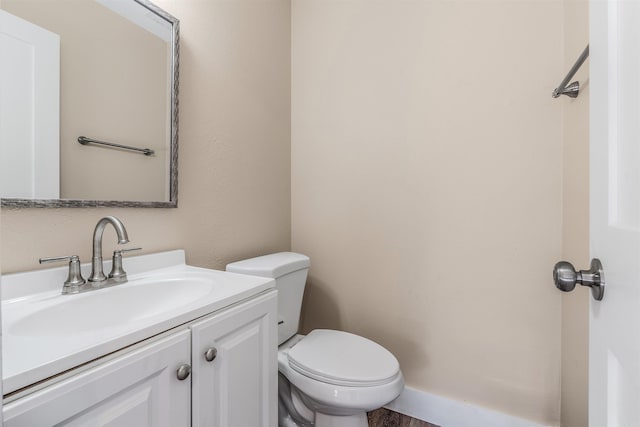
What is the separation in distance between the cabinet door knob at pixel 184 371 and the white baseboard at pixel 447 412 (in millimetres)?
1190

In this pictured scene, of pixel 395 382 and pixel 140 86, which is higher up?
pixel 140 86

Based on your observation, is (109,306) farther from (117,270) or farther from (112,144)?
(112,144)

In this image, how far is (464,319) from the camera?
1.37 meters

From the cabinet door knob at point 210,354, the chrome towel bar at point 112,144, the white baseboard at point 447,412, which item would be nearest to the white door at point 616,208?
the cabinet door knob at point 210,354

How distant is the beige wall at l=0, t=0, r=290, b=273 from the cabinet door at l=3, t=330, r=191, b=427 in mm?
484

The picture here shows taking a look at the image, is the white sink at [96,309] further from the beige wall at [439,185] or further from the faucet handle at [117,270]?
the beige wall at [439,185]

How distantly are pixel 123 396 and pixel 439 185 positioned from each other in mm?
1332

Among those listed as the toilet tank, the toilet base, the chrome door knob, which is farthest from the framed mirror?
the chrome door knob

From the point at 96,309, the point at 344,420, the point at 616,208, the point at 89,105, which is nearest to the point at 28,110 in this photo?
the point at 89,105

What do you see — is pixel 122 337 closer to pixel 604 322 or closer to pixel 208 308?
pixel 208 308

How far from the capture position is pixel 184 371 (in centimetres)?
67

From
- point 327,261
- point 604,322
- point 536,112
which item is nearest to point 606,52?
point 604,322

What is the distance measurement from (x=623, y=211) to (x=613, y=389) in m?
0.26

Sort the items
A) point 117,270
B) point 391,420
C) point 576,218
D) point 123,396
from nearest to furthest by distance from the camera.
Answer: point 123,396, point 117,270, point 576,218, point 391,420
